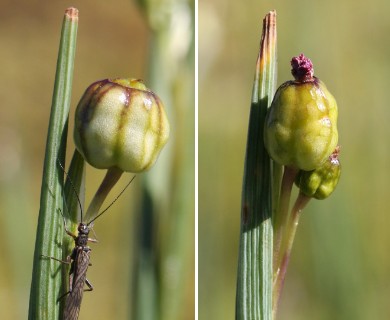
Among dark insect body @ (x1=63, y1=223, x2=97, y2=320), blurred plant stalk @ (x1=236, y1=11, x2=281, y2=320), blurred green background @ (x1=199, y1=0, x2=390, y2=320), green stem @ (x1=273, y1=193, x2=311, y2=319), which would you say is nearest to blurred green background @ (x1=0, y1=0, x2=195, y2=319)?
blurred green background @ (x1=199, y1=0, x2=390, y2=320)

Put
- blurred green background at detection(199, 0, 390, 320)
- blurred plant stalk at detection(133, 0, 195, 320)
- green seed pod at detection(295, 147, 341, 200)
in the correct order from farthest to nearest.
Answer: blurred green background at detection(199, 0, 390, 320) → blurred plant stalk at detection(133, 0, 195, 320) → green seed pod at detection(295, 147, 341, 200)

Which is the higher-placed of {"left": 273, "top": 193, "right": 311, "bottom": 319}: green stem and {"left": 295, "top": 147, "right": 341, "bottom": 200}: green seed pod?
{"left": 295, "top": 147, "right": 341, "bottom": 200}: green seed pod

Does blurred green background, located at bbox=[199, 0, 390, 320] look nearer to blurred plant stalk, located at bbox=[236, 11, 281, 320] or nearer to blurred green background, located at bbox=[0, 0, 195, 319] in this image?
blurred green background, located at bbox=[0, 0, 195, 319]

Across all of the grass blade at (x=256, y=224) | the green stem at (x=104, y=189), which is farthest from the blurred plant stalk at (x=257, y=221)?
the green stem at (x=104, y=189)

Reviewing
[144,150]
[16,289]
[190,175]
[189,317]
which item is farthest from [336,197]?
[144,150]

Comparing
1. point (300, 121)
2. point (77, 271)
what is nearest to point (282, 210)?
point (300, 121)

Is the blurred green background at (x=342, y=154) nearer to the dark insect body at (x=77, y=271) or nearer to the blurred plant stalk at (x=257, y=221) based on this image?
the dark insect body at (x=77, y=271)

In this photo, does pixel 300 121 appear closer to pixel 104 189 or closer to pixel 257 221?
pixel 257 221
